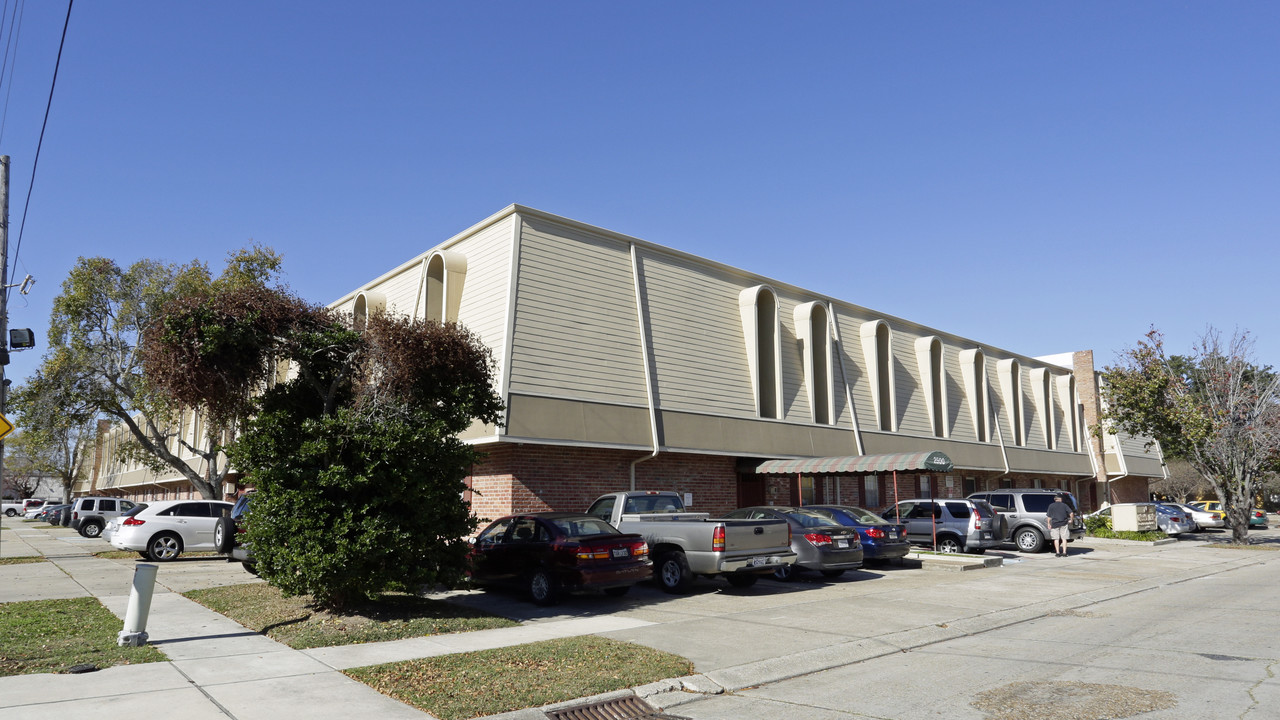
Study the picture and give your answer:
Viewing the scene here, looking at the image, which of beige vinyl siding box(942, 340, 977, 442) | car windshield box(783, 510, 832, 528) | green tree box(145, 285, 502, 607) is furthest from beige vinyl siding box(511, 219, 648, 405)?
beige vinyl siding box(942, 340, 977, 442)

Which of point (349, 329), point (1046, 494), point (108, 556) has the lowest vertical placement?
point (108, 556)

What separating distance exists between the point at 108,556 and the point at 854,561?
2050 cm

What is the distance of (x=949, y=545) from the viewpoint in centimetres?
2195

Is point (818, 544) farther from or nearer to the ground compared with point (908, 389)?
nearer to the ground

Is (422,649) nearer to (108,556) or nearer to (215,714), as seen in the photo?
(215,714)

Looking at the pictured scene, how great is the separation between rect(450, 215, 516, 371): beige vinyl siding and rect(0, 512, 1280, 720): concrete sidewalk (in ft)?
21.2

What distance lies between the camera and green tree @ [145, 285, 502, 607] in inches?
436

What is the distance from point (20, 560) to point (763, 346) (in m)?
21.4

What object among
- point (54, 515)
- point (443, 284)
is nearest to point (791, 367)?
point (443, 284)

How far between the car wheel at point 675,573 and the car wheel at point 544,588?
7.77 ft

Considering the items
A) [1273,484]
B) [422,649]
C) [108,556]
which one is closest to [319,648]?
[422,649]

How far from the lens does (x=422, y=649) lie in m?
9.49

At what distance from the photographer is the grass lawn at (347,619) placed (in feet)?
33.5

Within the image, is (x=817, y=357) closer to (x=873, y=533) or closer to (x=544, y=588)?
(x=873, y=533)
